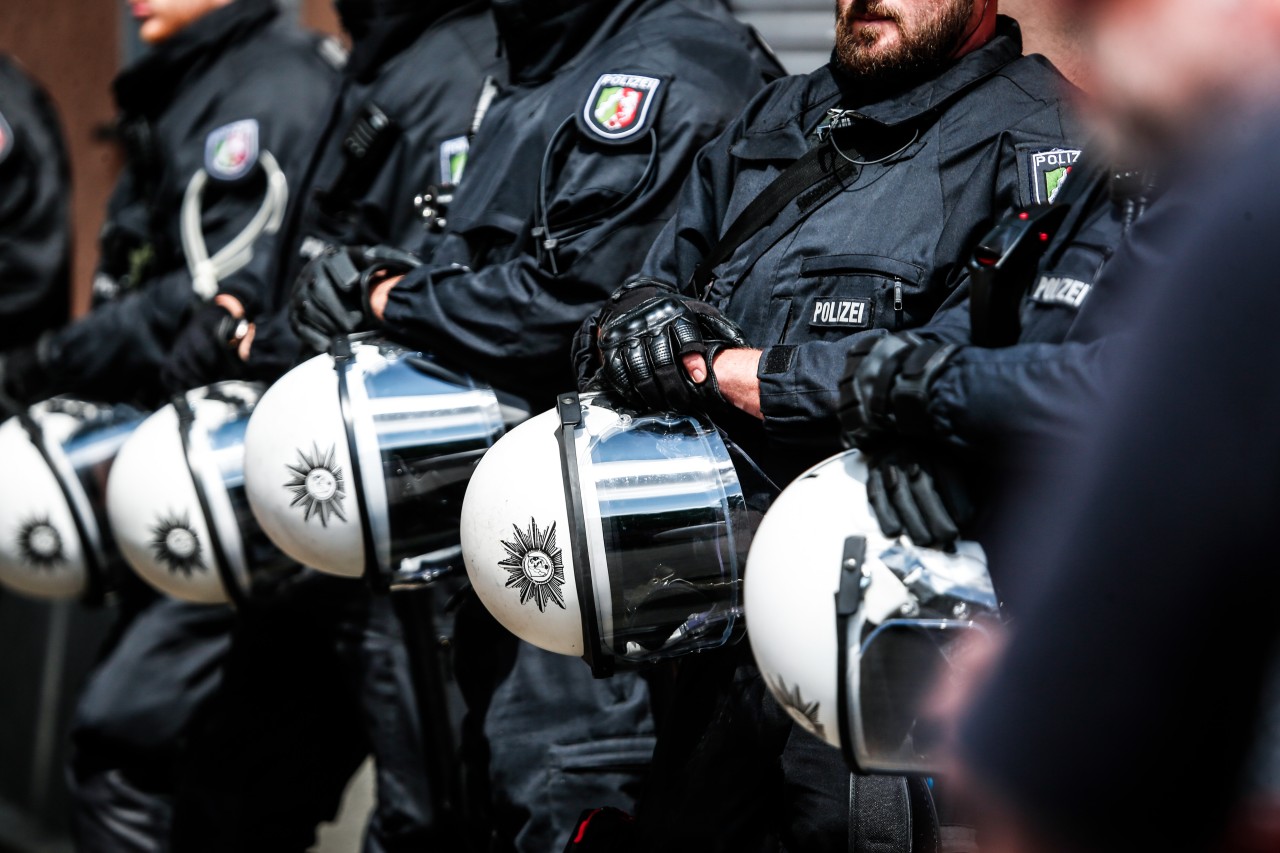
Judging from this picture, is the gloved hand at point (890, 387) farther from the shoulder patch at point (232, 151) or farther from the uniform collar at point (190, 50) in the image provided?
the uniform collar at point (190, 50)

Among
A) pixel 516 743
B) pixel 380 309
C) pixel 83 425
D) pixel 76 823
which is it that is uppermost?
pixel 380 309

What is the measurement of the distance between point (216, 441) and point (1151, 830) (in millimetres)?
2116

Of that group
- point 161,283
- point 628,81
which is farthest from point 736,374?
point 161,283

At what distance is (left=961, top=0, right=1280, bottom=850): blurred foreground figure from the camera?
2.71 feet

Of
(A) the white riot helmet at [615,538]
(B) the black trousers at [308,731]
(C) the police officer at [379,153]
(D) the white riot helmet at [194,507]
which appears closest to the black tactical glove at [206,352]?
(C) the police officer at [379,153]

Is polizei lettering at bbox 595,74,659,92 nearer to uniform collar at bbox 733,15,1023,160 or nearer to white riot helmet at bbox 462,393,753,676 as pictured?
uniform collar at bbox 733,15,1023,160

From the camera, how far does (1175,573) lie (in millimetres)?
832

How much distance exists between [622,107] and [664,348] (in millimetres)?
602

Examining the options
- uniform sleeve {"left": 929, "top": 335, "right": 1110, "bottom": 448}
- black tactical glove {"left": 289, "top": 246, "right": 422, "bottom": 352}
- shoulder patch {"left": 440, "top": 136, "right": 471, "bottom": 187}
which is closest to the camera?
uniform sleeve {"left": 929, "top": 335, "right": 1110, "bottom": 448}

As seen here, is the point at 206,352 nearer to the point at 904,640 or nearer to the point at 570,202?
the point at 570,202

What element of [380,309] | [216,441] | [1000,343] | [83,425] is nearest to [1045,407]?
[1000,343]

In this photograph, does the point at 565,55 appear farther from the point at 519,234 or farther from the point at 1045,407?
the point at 1045,407

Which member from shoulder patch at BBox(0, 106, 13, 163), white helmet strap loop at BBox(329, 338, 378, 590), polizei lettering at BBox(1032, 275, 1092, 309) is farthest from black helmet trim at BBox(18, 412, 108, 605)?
polizei lettering at BBox(1032, 275, 1092, 309)

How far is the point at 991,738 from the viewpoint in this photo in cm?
91
